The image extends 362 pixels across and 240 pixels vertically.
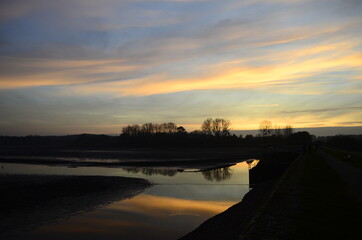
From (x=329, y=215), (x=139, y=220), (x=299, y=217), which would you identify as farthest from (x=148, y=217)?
(x=329, y=215)

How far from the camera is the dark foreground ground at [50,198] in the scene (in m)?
16.3

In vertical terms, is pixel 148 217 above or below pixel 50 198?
below

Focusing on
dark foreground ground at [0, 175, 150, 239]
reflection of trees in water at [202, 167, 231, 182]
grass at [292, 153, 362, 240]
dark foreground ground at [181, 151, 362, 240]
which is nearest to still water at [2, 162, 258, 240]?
dark foreground ground at [0, 175, 150, 239]

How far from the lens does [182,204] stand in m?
20.9

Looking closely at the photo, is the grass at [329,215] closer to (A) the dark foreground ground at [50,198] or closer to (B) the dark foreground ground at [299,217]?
(B) the dark foreground ground at [299,217]

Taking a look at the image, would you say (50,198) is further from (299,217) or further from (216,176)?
(216,176)

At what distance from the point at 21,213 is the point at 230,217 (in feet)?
41.4

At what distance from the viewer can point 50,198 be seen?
2205 cm

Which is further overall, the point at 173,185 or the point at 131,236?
the point at 173,185

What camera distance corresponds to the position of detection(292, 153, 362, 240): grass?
9656mm

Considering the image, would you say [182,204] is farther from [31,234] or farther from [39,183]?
[39,183]

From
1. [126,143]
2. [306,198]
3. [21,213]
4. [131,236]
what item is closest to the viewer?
[131,236]

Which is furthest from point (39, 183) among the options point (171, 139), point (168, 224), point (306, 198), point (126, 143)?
point (126, 143)

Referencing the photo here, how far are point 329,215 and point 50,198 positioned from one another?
62.6 feet
